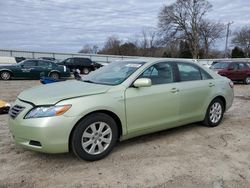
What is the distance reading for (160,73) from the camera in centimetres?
550

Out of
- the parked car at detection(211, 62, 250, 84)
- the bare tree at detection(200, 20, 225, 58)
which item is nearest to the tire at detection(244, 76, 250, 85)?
the parked car at detection(211, 62, 250, 84)

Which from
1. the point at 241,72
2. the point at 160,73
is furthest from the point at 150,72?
the point at 241,72

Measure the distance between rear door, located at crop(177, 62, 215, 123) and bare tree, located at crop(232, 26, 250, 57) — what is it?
6765 centimetres

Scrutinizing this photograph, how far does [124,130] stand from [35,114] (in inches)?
55.4

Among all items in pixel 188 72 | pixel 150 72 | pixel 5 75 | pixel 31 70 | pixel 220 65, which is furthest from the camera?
pixel 31 70

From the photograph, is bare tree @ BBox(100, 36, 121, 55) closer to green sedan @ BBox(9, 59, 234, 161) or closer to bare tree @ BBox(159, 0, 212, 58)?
bare tree @ BBox(159, 0, 212, 58)

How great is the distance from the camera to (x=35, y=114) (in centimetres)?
414

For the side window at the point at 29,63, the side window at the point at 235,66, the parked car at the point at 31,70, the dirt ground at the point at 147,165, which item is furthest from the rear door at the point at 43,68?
the dirt ground at the point at 147,165

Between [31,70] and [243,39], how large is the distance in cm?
6082

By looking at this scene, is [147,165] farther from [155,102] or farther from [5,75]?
[5,75]

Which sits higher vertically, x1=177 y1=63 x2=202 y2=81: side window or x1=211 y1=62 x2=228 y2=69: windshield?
x1=177 y1=63 x2=202 y2=81: side window

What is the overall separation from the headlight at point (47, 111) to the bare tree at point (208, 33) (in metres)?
56.3

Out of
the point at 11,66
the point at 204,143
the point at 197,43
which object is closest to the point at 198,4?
the point at 197,43

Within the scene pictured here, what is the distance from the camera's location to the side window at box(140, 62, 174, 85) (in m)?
5.29
